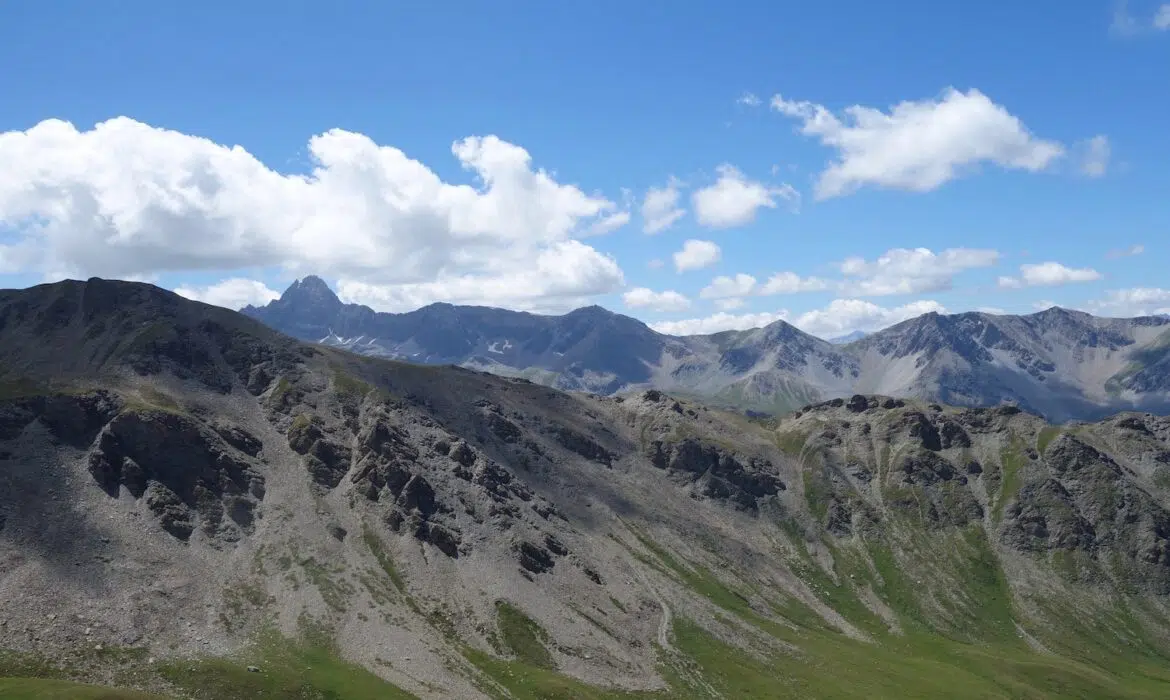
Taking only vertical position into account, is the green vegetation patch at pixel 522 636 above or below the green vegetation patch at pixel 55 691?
below

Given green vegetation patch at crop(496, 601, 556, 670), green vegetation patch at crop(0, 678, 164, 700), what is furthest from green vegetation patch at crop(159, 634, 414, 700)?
green vegetation patch at crop(496, 601, 556, 670)

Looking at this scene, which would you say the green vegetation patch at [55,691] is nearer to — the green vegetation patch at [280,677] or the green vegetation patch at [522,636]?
the green vegetation patch at [280,677]

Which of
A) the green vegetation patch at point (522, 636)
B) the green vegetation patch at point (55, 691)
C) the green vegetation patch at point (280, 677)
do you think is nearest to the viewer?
the green vegetation patch at point (55, 691)

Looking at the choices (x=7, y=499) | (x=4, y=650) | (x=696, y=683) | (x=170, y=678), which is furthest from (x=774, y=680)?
(x=7, y=499)

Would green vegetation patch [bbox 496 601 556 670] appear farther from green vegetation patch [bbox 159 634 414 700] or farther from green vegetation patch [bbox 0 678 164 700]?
green vegetation patch [bbox 0 678 164 700]

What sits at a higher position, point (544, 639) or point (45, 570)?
point (45, 570)

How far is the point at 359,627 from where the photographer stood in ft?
588

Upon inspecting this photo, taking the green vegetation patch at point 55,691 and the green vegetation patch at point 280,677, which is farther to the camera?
the green vegetation patch at point 280,677

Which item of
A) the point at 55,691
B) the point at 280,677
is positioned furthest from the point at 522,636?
the point at 55,691

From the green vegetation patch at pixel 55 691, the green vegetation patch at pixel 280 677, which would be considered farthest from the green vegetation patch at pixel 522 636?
the green vegetation patch at pixel 55 691

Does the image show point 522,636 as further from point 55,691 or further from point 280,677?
point 55,691

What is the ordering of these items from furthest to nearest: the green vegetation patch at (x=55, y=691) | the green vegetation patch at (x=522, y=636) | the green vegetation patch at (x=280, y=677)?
the green vegetation patch at (x=522, y=636), the green vegetation patch at (x=280, y=677), the green vegetation patch at (x=55, y=691)

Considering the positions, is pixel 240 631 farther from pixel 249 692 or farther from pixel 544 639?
pixel 544 639

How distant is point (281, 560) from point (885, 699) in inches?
5698
